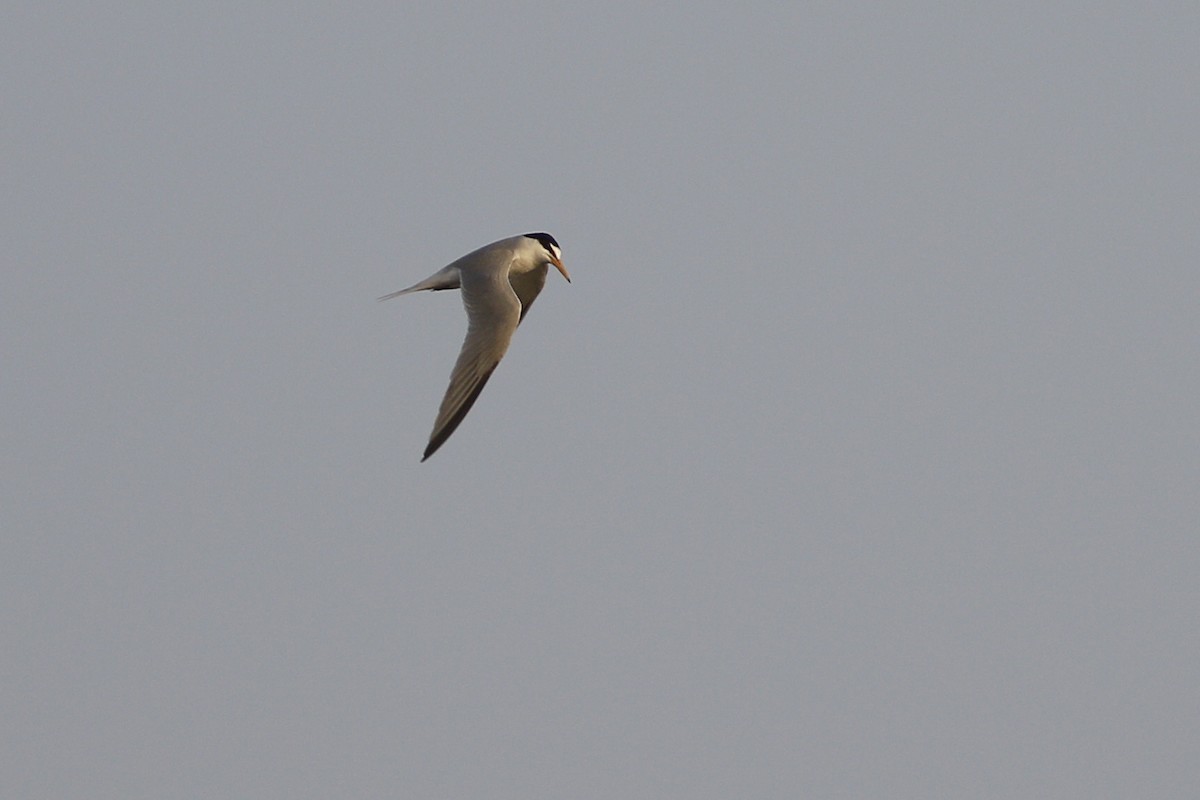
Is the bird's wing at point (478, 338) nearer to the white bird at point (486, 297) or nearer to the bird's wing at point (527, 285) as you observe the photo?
the white bird at point (486, 297)

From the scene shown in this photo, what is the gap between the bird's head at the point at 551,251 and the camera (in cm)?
2789

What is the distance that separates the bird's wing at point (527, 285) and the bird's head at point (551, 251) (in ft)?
0.88

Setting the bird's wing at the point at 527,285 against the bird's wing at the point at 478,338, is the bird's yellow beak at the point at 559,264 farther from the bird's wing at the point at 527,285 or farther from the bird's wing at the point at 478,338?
the bird's wing at the point at 478,338

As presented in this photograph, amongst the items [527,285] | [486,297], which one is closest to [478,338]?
[486,297]

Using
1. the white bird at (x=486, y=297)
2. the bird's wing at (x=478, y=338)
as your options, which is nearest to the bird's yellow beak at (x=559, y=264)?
the white bird at (x=486, y=297)

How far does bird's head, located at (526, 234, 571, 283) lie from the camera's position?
27.9 metres

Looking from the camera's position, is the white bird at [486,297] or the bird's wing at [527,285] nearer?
the white bird at [486,297]

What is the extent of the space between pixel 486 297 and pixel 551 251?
3.30 meters

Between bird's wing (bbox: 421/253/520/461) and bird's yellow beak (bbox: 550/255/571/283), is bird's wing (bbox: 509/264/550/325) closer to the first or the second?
bird's yellow beak (bbox: 550/255/571/283)

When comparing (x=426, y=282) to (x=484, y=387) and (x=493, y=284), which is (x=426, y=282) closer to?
(x=493, y=284)

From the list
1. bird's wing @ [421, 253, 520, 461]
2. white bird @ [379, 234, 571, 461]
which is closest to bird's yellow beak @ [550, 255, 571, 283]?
white bird @ [379, 234, 571, 461]

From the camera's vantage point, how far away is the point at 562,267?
2809 cm

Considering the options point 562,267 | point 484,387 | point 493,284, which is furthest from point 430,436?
point 562,267

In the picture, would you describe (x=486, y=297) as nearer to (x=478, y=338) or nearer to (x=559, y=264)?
(x=478, y=338)
